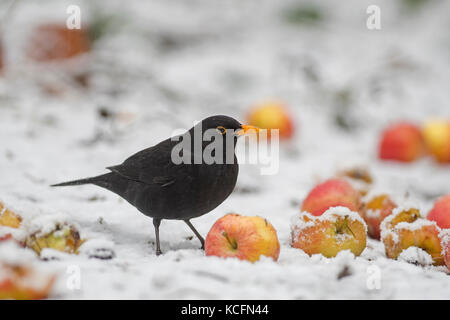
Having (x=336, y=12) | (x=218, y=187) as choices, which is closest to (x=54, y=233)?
(x=218, y=187)

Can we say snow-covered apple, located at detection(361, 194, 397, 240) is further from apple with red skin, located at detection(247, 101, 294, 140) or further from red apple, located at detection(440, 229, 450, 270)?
apple with red skin, located at detection(247, 101, 294, 140)

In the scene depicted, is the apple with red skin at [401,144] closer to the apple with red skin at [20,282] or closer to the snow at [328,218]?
the snow at [328,218]

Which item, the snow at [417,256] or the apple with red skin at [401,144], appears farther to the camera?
the apple with red skin at [401,144]

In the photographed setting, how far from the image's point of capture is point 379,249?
7.46ft

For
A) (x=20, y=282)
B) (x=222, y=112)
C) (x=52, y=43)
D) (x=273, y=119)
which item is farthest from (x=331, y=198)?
(x=52, y=43)

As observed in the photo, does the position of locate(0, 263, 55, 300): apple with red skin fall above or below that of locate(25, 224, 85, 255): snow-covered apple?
below

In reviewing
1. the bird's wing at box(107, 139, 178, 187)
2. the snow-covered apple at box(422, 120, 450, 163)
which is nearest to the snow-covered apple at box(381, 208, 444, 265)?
the bird's wing at box(107, 139, 178, 187)

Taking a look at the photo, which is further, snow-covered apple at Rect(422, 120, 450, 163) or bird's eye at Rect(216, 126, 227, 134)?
snow-covered apple at Rect(422, 120, 450, 163)

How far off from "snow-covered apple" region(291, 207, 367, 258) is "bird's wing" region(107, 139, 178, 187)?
23.3 inches

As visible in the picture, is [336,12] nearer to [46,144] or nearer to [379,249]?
[46,144]

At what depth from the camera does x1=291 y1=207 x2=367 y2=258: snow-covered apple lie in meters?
2.00

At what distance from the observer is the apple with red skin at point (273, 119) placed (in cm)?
440

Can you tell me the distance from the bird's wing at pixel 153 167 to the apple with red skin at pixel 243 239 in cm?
27

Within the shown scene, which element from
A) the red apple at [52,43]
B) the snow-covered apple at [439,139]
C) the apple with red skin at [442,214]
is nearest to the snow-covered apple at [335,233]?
the apple with red skin at [442,214]
